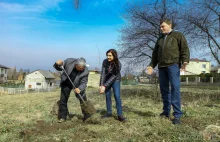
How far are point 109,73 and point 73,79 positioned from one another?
0.83 metres

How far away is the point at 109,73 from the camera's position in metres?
5.40

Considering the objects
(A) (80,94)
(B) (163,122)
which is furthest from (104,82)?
(B) (163,122)

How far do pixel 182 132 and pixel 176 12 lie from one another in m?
8.95

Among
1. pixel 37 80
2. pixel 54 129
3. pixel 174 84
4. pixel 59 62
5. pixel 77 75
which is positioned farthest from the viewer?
pixel 37 80

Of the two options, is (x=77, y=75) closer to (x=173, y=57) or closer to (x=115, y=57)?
(x=115, y=57)

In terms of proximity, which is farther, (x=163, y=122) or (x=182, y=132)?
(x=163, y=122)

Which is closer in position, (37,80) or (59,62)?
(59,62)

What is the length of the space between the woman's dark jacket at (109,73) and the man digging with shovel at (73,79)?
1.29 ft

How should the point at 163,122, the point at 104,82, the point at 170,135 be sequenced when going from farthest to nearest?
the point at 104,82
the point at 163,122
the point at 170,135

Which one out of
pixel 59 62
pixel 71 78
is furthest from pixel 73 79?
pixel 59 62

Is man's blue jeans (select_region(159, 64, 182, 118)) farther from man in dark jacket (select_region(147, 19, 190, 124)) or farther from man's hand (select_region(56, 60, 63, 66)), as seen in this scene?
man's hand (select_region(56, 60, 63, 66))

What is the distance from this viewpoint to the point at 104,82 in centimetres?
540

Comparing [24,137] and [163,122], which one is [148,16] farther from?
[24,137]

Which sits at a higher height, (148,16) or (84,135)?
(148,16)
